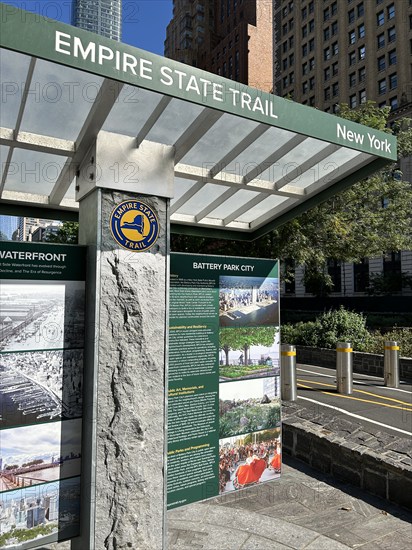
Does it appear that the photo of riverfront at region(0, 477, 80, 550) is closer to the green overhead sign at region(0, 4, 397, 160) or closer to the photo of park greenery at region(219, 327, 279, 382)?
the photo of park greenery at region(219, 327, 279, 382)

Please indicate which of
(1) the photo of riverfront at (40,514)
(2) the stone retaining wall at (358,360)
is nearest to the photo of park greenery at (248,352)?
(1) the photo of riverfront at (40,514)

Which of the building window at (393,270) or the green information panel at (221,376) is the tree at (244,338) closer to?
the green information panel at (221,376)

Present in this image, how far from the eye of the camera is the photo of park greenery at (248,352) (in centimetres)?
442

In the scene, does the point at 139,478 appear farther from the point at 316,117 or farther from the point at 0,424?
the point at 316,117

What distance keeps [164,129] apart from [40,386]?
2180 mm

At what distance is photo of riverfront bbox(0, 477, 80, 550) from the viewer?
10.4ft

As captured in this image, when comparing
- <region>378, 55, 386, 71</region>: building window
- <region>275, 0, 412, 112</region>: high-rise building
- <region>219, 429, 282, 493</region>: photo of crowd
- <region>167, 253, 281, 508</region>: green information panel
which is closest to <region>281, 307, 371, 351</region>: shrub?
<region>219, 429, 282, 493</region>: photo of crowd

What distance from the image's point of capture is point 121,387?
11.3 feet

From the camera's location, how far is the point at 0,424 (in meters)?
3.13

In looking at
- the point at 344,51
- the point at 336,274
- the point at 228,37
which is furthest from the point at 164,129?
the point at 228,37

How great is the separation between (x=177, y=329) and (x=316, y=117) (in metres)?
2.16

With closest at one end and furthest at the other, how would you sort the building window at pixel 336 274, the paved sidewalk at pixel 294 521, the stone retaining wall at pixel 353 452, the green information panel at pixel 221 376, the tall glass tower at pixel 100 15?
1. the green information panel at pixel 221 376
2. the paved sidewalk at pixel 294 521
3. the stone retaining wall at pixel 353 452
4. the tall glass tower at pixel 100 15
5. the building window at pixel 336 274

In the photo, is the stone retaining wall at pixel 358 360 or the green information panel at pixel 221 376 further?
the stone retaining wall at pixel 358 360

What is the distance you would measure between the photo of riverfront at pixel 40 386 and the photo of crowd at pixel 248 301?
1.55 m
